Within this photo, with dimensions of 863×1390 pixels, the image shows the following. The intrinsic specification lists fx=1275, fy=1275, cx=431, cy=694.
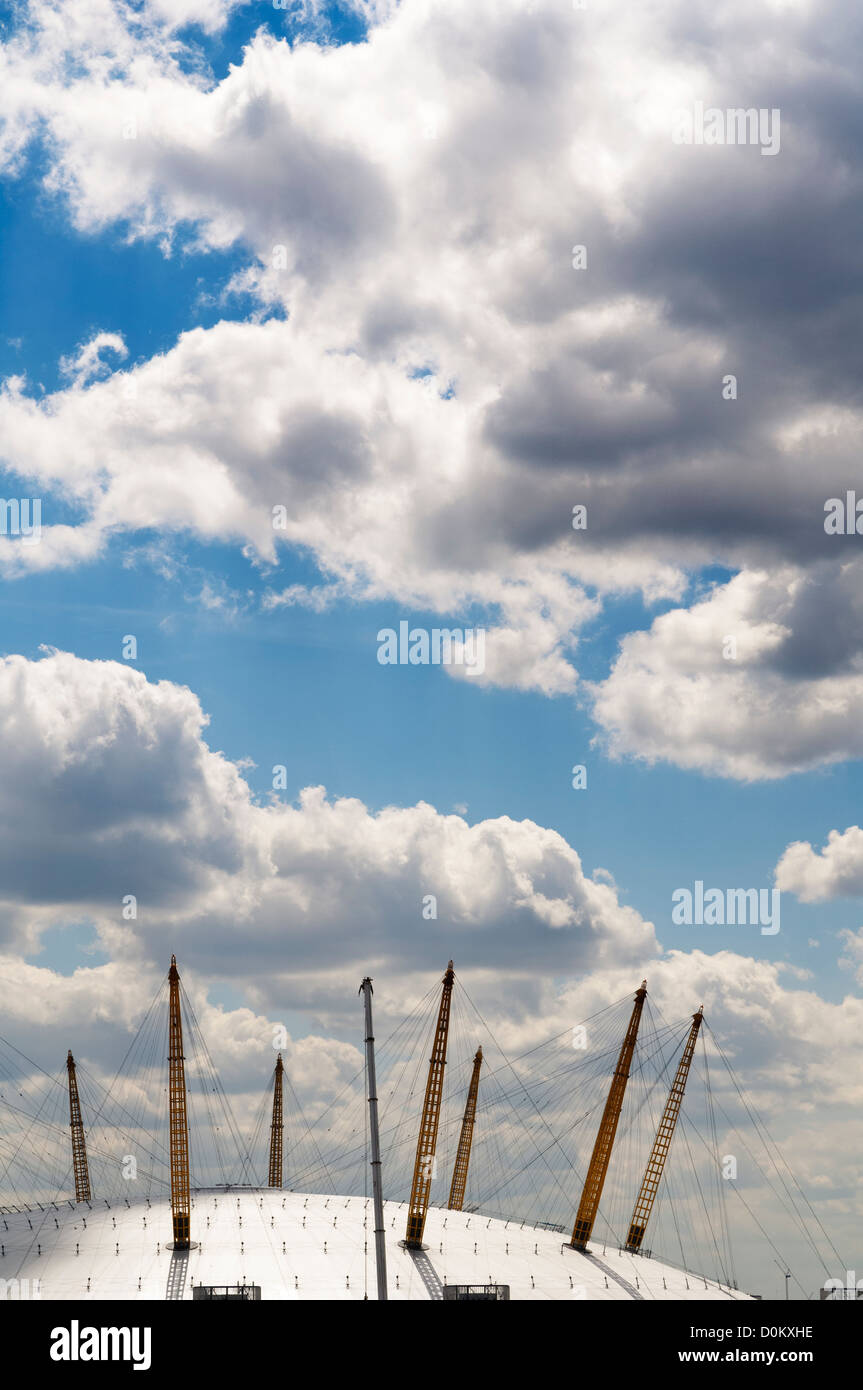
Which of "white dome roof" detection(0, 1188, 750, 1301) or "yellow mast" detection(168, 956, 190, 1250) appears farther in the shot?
"yellow mast" detection(168, 956, 190, 1250)

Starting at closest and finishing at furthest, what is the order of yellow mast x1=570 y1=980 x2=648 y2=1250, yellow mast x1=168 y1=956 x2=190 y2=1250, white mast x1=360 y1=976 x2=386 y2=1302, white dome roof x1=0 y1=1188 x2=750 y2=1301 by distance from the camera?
1. white mast x1=360 y1=976 x2=386 y2=1302
2. white dome roof x1=0 y1=1188 x2=750 y2=1301
3. yellow mast x1=168 y1=956 x2=190 y2=1250
4. yellow mast x1=570 y1=980 x2=648 y2=1250

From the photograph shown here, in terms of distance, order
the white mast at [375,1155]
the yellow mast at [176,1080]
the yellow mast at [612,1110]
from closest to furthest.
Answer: the white mast at [375,1155] → the yellow mast at [176,1080] → the yellow mast at [612,1110]

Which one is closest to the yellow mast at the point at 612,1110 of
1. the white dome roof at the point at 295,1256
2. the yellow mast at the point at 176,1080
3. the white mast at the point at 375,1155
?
the white dome roof at the point at 295,1256

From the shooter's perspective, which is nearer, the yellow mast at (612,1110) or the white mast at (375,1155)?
the white mast at (375,1155)

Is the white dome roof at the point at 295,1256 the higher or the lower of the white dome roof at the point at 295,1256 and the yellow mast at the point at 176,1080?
the lower

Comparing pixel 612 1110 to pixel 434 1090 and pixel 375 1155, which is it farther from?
pixel 375 1155

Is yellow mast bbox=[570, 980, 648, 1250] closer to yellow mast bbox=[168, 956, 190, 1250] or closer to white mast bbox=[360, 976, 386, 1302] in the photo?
yellow mast bbox=[168, 956, 190, 1250]

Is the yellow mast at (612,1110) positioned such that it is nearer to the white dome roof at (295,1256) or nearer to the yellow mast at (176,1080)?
the white dome roof at (295,1256)

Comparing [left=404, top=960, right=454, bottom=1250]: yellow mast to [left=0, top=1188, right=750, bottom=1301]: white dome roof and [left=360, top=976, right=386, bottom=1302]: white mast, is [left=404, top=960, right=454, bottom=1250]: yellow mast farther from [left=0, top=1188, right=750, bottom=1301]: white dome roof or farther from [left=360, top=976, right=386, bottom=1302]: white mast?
[left=360, top=976, right=386, bottom=1302]: white mast

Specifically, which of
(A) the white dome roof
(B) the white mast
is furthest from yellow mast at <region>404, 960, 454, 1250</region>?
(B) the white mast

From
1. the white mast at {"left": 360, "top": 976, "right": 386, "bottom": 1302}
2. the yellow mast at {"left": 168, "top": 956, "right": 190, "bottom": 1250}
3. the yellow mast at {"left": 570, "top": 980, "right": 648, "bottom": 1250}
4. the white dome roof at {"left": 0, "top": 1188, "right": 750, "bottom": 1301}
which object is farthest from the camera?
the yellow mast at {"left": 570, "top": 980, "right": 648, "bottom": 1250}

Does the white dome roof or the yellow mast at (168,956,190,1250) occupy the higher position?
the yellow mast at (168,956,190,1250)
